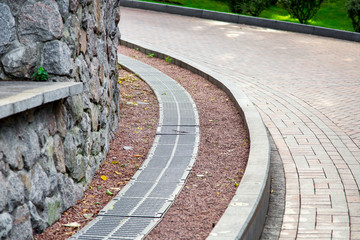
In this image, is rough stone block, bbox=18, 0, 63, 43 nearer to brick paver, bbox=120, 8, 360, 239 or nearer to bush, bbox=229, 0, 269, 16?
brick paver, bbox=120, 8, 360, 239

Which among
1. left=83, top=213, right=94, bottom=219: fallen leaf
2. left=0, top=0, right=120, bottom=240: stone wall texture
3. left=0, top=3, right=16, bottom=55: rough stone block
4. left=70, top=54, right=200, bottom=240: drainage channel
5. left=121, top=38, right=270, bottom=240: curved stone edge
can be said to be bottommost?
left=83, top=213, right=94, bottom=219: fallen leaf

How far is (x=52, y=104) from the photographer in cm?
435

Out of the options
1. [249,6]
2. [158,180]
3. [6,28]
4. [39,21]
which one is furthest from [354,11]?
[6,28]

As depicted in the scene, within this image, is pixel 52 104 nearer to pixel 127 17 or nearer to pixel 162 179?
pixel 162 179

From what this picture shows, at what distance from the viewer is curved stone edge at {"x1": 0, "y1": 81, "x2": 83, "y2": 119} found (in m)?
3.42

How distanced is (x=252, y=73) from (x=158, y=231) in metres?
8.14

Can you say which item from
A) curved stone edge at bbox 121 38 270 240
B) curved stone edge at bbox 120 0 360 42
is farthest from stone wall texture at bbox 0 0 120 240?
curved stone edge at bbox 120 0 360 42

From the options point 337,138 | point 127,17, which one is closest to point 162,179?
point 337,138

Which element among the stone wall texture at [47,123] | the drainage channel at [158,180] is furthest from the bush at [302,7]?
the stone wall texture at [47,123]

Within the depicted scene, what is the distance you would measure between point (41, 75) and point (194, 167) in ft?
6.78

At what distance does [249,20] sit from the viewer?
19.2 metres

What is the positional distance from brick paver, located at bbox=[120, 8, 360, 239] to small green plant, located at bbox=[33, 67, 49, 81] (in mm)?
2582

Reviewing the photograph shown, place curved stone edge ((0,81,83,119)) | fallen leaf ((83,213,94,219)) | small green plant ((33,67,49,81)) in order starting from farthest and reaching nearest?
1. fallen leaf ((83,213,94,219))
2. small green plant ((33,67,49,81))
3. curved stone edge ((0,81,83,119))

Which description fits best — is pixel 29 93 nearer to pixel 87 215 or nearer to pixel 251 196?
pixel 87 215
